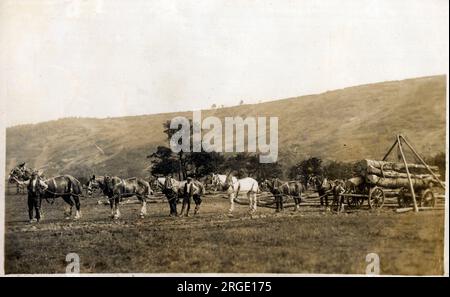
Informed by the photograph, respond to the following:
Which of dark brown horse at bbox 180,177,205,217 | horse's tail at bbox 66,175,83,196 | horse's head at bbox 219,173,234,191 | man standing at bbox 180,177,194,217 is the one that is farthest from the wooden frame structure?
horse's tail at bbox 66,175,83,196

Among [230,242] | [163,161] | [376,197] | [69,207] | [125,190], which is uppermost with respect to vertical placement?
[163,161]

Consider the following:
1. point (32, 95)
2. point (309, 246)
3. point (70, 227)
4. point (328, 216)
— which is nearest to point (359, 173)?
point (328, 216)

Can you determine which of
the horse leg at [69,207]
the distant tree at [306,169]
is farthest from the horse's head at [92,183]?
the distant tree at [306,169]

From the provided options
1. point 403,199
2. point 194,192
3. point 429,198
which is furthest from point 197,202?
point 429,198

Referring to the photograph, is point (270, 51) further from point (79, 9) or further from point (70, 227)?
point (70, 227)

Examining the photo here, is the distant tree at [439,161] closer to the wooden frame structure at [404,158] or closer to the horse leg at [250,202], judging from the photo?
the wooden frame structure at [404,158]

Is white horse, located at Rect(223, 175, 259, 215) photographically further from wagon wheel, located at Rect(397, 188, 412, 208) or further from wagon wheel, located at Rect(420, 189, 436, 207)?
wagon wheel, located at Rect(420, 189, 436, 207)

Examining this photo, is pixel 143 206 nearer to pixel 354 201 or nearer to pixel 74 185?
pixel 74 185
